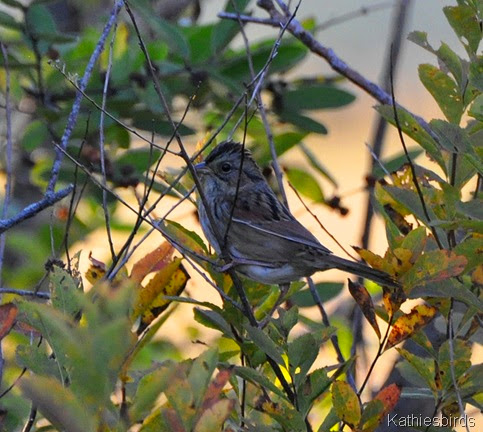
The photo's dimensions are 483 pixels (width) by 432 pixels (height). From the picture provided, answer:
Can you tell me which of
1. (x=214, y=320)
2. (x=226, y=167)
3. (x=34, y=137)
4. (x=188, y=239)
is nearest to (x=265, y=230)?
(x=226, y=167)

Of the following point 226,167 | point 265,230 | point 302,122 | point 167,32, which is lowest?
point 265,230

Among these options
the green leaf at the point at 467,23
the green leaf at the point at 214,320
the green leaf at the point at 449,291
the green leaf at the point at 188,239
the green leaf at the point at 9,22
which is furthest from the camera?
the green leaf at the point at 9,22

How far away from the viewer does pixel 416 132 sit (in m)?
2.66

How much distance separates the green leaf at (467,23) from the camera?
258cm

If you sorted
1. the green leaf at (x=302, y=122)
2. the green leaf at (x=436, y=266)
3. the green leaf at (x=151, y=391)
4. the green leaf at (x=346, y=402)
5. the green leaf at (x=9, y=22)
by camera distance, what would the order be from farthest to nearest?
1. the green leaf at (x=302, y=122)
2. the green leaf at (x=9, y=22)
3. the green leaf at (x=436, y=266)
4. the green leaf at (x=346, y=402)
5. the green leaf at (x=151, y=391)

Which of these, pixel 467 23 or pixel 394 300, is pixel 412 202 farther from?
pixel 467 23

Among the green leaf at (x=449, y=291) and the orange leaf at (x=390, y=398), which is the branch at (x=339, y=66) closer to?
the green leaf at (x=449, y=291)

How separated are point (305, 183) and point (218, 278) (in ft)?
4.87

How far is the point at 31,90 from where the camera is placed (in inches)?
170

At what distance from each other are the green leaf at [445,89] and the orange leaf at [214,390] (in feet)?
3.76

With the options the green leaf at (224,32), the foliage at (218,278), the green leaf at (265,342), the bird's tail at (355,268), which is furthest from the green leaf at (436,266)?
the green leaf at (224,32)

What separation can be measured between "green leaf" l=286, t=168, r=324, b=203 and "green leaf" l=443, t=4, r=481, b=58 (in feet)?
5.93

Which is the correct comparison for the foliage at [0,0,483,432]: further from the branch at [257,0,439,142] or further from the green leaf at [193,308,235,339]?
the branch at [257,0,439,142]

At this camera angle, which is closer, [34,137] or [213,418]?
[213,418]
